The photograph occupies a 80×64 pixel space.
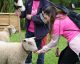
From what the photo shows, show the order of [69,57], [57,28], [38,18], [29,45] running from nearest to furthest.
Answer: [57,28] → [69,57] → [29,45] → [38,18]

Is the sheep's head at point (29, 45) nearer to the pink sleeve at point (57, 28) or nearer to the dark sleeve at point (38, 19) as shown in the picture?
the dark sleeve at point (38, 19)

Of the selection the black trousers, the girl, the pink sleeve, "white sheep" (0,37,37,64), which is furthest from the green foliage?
the pink sleeve

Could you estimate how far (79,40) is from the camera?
249 inches

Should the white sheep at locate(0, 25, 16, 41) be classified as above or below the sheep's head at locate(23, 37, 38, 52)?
below

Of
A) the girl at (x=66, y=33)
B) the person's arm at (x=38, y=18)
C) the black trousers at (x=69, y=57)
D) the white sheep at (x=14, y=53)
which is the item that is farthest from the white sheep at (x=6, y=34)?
the girl at (x=66, y=33)

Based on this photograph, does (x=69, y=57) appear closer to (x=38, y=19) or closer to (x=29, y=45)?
(x=29, y=45)

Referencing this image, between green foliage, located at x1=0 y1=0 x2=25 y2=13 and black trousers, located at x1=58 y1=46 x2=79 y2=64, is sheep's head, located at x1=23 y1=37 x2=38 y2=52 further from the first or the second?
green foliage, located at x1=0 y1=0 x2=25 y2=13

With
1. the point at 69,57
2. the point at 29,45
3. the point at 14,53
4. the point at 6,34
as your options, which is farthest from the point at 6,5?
the point at 69,57

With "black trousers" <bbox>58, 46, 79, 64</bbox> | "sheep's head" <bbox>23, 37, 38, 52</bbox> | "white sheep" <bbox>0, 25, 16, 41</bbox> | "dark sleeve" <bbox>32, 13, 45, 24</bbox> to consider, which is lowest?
"white sheep" <bbox>0, 25, 16, 41</bbox>

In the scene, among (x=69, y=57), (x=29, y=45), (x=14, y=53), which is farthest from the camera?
(x=14, y=53)

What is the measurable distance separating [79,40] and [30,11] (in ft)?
7.17

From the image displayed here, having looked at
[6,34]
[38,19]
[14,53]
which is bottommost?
[6,34]

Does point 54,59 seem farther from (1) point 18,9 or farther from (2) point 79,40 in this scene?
(2) point 79,40

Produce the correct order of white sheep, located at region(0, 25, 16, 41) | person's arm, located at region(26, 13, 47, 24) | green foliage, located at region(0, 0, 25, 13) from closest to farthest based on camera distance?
person's arm, located at region(26, 13, 47, 24)
white sheep, located at region(0, 25, 16, 41)
green foliage, located at region(0, 0, 25, 13)
